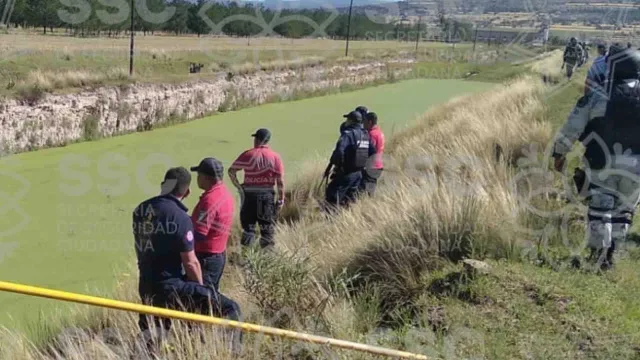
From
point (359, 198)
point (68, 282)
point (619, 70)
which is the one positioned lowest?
point (68, 282)

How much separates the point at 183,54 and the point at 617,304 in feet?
71.6

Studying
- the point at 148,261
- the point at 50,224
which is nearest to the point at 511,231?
the point at 148,261

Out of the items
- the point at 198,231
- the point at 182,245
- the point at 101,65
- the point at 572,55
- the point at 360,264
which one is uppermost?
the point at 572,55

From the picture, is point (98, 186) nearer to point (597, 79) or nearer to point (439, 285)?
point (439, 285)

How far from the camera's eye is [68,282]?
6008 mm

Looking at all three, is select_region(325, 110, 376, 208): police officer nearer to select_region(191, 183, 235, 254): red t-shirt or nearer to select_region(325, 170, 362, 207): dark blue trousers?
select_region(325, 170, 362, 207): dark blue trousers

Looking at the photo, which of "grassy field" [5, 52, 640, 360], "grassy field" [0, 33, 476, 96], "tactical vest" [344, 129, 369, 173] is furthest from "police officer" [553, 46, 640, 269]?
"grassy field" [0, 33, 476, 96]

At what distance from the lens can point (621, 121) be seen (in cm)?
436

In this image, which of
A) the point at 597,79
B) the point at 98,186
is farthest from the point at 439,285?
the point at 98,186

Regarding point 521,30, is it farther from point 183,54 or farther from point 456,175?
point 456,175

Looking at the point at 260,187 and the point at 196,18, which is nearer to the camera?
the point at 260,187

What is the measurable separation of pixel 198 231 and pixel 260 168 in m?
1.94

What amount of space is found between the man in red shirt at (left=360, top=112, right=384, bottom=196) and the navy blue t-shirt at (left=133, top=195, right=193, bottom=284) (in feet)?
12.0

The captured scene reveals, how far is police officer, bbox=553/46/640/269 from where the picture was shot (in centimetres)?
436
